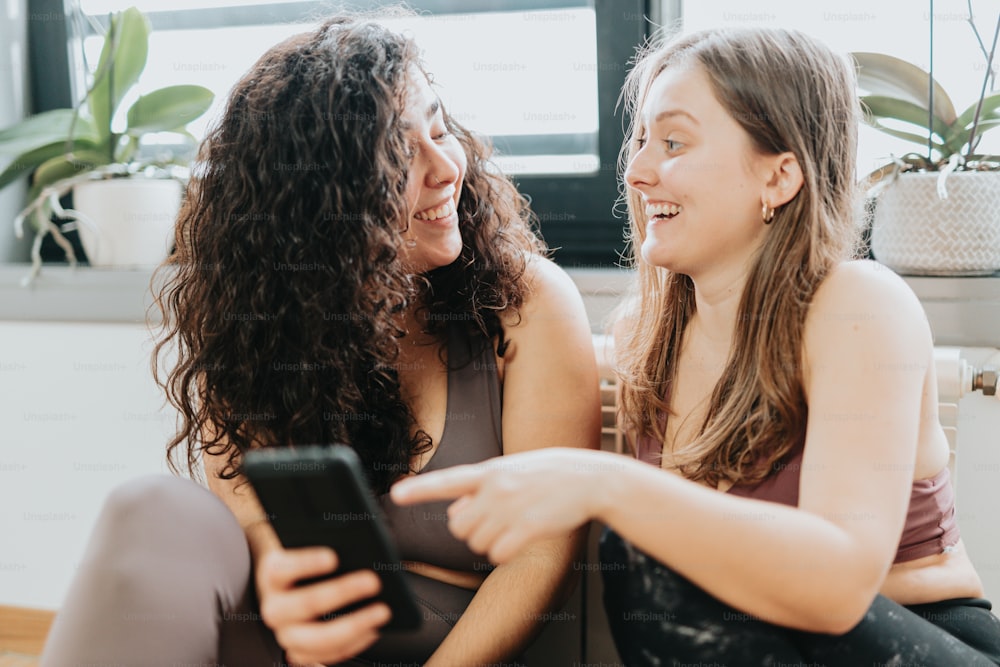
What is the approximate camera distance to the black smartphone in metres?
0.69

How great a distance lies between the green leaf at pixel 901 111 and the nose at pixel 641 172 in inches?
16.3

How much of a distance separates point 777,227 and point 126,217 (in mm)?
1107

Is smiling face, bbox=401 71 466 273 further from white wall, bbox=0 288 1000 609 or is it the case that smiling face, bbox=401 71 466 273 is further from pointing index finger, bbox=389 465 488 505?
A: white wall, bbox=0 288 1000 609

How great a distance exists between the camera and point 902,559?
3.01 feet

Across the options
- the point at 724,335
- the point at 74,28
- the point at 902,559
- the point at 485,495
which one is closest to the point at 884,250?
the point at 724,335

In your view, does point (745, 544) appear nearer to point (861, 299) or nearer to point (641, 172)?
point (861, 299)

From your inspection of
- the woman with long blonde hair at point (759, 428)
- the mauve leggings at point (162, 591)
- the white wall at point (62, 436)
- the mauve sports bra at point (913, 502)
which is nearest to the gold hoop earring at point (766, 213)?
the woman with long blonde hair at point (759, 428)

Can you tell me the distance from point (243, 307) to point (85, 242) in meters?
0.75

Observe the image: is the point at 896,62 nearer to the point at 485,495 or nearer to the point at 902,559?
the point at 902,559

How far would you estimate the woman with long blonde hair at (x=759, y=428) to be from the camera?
0.73 meters

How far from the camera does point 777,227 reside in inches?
36.7

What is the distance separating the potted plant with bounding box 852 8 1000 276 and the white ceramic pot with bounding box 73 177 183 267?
1.12m

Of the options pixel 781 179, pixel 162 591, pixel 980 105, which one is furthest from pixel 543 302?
pixel 980 105

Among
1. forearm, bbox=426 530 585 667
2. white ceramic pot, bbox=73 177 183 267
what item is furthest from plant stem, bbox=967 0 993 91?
white ceramic pot, bbox=73 177 183 267
